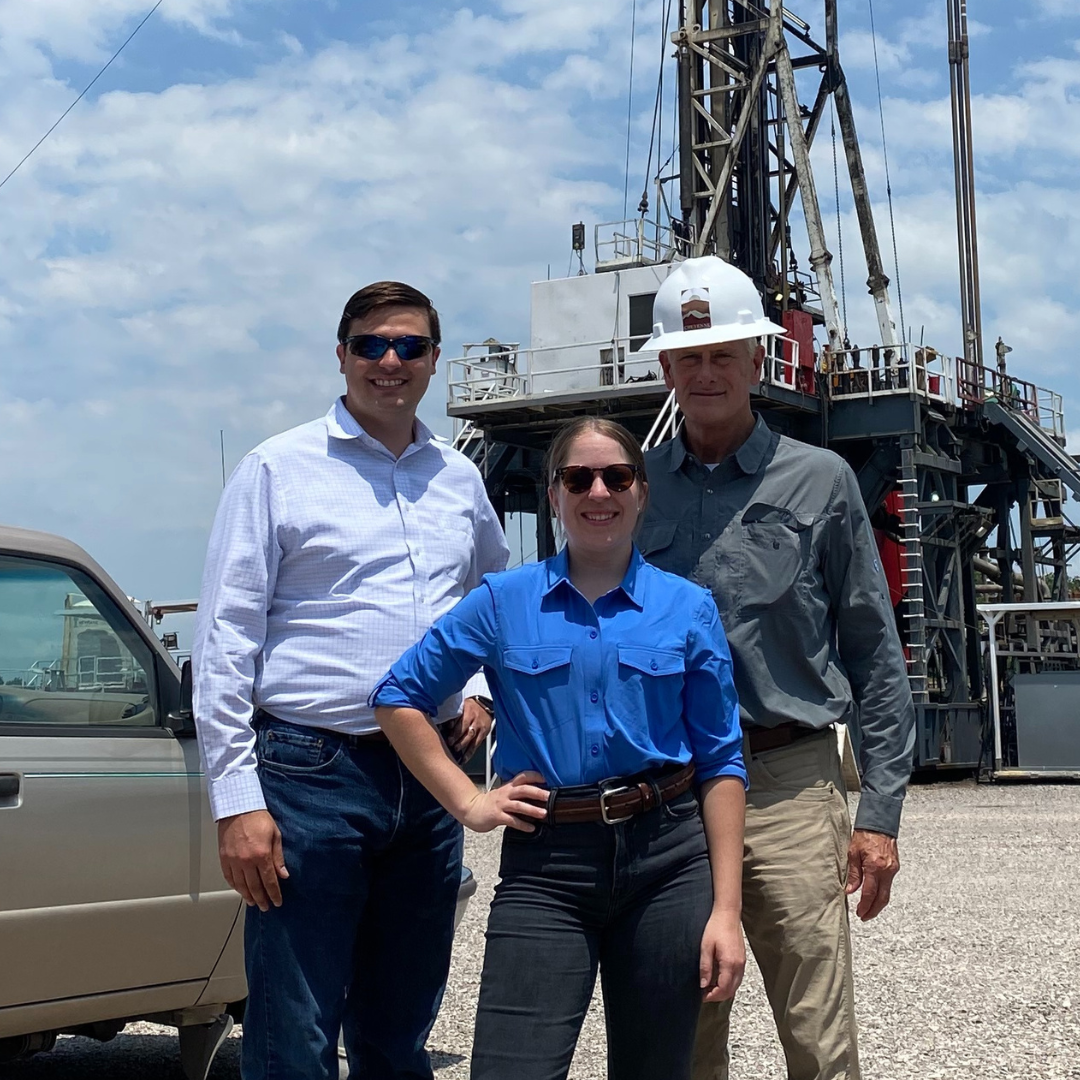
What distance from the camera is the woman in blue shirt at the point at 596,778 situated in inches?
107

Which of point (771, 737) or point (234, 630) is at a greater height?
point (234, 630)

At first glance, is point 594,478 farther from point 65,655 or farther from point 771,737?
point 65,655

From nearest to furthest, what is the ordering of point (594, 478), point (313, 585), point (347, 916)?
point (594, 478), point (347, 916), point (313, 585)

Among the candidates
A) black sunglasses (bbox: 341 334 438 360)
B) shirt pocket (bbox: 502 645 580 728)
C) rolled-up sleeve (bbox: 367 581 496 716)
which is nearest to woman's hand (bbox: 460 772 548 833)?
shirt pocket (bbox: 502 645 580 728)

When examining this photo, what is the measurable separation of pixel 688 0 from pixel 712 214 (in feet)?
16.0

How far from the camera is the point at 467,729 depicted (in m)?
3.42

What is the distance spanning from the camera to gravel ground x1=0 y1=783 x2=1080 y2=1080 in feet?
18.6

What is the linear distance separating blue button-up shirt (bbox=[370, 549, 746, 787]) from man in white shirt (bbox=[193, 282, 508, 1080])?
14.0 inches

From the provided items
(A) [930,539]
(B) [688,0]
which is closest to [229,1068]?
(A) [930,539]

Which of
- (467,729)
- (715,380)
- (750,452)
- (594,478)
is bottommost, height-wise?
(467,729)

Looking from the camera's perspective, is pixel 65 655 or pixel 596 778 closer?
pixel 596 778

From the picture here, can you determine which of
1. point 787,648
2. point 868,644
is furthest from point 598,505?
point 868,644

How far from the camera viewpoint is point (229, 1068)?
562 cm

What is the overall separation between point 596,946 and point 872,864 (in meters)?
0.90
